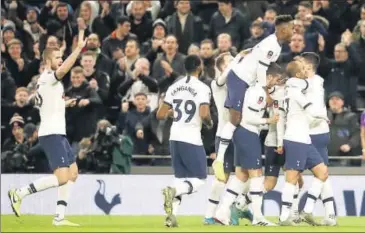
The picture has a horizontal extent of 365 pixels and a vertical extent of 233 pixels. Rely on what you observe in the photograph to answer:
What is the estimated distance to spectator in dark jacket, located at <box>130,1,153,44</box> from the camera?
Answer: 26766 millimetres

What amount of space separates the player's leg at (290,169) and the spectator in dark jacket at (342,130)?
505 cm

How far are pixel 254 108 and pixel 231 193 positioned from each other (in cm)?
124

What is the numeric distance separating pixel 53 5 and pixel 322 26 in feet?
19.2

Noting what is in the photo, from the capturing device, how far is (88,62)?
2552 cm

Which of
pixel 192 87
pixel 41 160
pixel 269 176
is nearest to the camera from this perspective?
pixel 192 87

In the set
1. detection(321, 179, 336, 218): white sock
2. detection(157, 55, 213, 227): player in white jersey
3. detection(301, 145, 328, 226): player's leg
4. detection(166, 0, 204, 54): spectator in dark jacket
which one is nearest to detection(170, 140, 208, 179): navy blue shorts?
detection(157, 55, 213, 227): player in white jersey

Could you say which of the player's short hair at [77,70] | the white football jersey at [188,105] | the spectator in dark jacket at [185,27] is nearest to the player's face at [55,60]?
the white football jersey at [188,105]

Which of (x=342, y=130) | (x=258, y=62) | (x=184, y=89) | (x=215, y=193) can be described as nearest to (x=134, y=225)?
(x=215, y=193)

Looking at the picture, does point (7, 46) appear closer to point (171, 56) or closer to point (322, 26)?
point (171, 56)

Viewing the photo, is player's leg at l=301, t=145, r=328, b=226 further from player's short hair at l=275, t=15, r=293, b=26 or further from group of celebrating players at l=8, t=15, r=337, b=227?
player's short hair at l=275, t=15, r=293, b=26

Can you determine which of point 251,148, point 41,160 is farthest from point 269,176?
point 41,160

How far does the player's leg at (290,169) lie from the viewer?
61.0ft

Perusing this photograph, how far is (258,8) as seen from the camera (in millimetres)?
26672

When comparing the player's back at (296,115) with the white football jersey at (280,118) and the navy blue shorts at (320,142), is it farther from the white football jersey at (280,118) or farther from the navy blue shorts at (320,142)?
the navy blue shorts at (320,142)
